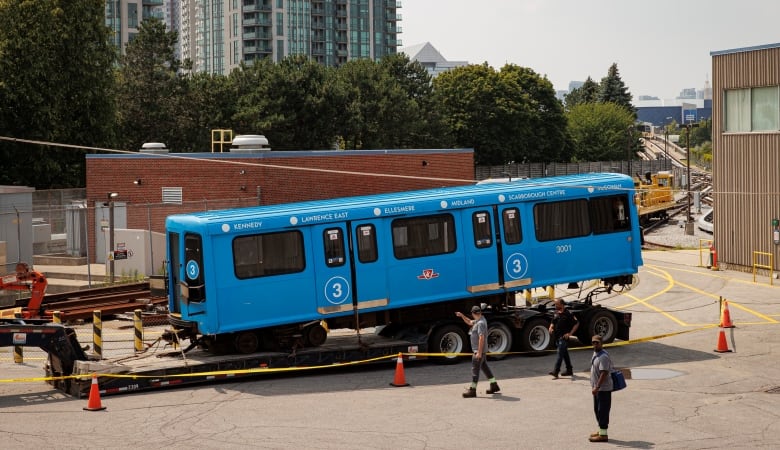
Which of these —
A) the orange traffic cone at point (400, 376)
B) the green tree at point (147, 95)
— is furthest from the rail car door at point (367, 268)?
the green tree at point (147, 95)

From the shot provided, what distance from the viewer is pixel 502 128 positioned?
116m

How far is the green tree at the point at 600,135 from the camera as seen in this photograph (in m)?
142

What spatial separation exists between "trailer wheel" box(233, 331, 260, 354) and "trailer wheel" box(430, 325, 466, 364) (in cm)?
379

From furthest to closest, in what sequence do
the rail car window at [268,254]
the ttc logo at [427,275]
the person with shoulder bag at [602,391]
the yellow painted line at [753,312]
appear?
the yellow painted line at [753,312], the ttc logo at [427,275], the rail car window at [268,254], the person with shoulder bag at [602,391]

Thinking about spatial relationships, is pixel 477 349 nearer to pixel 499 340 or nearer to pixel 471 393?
pixel 471 393

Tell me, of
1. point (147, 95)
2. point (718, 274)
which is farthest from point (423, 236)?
point (147, 95)

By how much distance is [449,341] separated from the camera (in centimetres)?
2303

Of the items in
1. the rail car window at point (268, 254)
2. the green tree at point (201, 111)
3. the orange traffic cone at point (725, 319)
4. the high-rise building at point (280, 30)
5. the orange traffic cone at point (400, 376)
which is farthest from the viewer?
the high-rise building at point (280, 30)

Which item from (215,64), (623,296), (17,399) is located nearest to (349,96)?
(623,296)

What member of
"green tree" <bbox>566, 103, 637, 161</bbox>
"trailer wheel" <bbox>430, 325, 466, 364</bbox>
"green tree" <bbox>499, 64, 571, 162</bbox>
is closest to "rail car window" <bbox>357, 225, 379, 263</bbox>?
"trailer wheel" <bbox>430, 325, 466, 364</bbox>

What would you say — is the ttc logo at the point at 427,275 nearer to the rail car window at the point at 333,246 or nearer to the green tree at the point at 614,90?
the rail car window at the point at 333,246

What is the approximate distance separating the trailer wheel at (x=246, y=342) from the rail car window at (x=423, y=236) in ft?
11.8

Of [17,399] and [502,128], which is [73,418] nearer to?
[17,399]

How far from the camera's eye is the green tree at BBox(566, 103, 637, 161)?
466ft
